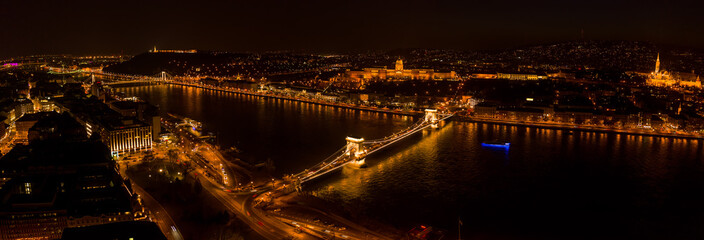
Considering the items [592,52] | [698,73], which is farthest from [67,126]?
[592,52]

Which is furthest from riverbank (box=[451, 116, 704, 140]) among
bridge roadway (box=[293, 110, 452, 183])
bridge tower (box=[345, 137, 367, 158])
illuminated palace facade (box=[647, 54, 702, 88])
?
illuminated palace facade (box=[647, 54, 702, 88])

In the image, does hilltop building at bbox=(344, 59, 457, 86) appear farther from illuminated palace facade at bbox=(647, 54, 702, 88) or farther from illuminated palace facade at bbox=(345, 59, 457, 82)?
illuminated palace facade at bbox=(647, 54, 702, 88)

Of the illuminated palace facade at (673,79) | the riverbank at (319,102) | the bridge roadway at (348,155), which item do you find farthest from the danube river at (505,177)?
the illuminated palace facade at (673,79)

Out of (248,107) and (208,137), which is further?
(248,107)

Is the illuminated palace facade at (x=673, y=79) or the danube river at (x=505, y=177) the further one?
the illuminated palace facade at (x=673, y=79)

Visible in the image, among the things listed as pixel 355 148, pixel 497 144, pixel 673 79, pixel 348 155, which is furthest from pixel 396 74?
pixel 355 148

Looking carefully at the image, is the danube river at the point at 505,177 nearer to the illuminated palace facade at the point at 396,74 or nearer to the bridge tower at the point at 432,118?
the bridge tower at the point at 432,118

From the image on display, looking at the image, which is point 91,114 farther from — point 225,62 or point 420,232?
point 225,62

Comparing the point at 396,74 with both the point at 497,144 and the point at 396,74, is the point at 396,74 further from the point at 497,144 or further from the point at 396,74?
the point at 497,144
